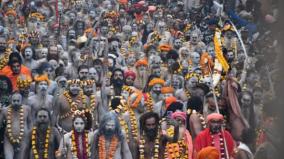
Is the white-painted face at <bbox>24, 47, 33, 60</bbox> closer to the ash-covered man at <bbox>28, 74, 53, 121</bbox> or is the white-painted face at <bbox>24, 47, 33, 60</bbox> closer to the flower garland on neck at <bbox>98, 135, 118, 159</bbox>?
the ash-covered man at <bbox>28, 74, 53, 121</bbox>

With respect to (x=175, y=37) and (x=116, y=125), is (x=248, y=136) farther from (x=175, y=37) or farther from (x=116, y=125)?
(x=175, y=37)

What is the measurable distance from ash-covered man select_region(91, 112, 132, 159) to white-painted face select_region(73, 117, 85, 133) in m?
0.19

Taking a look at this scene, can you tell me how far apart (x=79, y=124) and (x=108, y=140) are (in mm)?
431

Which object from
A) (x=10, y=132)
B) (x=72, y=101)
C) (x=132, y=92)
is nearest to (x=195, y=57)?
Result: (x=132, y=92)

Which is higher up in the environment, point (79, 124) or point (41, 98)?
point (41, 98)

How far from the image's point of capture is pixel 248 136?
809 cm

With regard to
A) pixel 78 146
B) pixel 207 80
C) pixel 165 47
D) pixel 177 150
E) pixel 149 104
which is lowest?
pixel 177 150

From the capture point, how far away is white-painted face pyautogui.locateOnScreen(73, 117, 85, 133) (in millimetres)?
8680

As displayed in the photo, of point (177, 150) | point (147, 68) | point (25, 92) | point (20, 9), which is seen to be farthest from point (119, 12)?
point (177, 150)

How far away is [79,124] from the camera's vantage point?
870cm

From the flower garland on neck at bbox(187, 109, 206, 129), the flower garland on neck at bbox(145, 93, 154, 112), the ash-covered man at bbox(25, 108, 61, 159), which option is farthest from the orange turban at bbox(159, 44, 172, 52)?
the ash-covered man at bbox(25, 108, 61, 159)

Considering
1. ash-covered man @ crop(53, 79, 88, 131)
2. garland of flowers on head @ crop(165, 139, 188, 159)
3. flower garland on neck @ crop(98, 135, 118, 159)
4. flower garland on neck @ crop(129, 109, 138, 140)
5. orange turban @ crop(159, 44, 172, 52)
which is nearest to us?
flower garland on neck @ crop(98, 135, 118, 159)

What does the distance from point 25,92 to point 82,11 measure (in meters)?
10.3

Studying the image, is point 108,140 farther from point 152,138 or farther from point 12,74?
point 12,74
